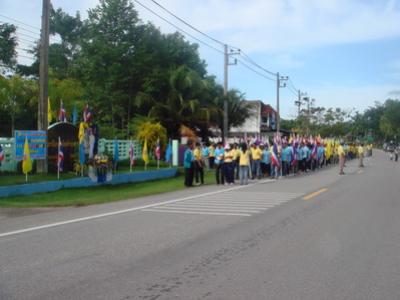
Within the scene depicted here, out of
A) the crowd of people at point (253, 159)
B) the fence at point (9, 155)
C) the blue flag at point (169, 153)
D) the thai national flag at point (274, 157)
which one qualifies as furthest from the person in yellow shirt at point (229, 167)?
the fence at point (9, 155)

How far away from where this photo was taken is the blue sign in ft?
62.5

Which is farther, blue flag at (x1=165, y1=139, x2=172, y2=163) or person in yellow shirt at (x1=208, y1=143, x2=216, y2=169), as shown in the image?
blue flag at (x1=165, y1=139, x2=172, y2=163)

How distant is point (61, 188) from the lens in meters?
19.1

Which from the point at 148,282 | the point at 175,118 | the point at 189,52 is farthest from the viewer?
the point at 189,52

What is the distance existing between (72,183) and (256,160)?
9.34 m

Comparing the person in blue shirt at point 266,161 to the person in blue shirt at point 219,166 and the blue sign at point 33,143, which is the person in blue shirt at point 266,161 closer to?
the person in blue shirt at point 219,166

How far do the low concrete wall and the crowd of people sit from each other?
2.40 m

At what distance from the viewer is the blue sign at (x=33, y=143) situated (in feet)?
62.5

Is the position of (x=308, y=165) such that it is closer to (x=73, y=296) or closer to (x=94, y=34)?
(x=94, y=34)

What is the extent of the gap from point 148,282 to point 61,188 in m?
13.5

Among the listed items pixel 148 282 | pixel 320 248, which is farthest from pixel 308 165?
pixel 148 282

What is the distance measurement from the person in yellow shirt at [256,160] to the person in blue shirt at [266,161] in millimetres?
667

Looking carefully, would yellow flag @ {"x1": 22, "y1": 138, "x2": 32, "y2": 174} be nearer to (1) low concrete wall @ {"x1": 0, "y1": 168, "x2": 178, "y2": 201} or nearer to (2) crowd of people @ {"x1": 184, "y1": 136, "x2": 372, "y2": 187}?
(1) low concrete wall @ {"x1": 0, "y1": 168, "x2": 178, "y2": 201}

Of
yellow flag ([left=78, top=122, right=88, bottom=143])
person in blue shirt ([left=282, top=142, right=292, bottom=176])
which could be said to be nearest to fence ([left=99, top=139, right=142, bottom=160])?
yellow flag ([left=78, top=122, right=88, bottom=143])
